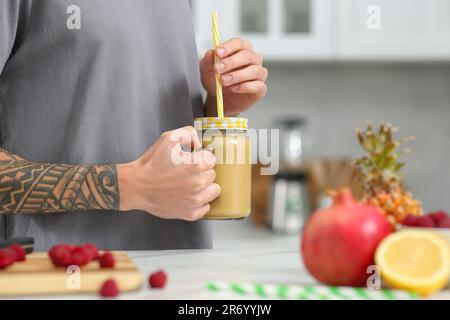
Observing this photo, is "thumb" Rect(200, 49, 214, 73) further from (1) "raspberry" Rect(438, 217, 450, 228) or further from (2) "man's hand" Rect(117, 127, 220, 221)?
(1) "raspberry" Rect(438, 217, 450, 228)

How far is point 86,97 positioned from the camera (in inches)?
49.9

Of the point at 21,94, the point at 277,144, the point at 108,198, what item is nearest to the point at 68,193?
the point at 108,198

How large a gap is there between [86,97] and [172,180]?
289 mm

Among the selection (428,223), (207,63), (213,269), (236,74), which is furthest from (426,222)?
(207,63)

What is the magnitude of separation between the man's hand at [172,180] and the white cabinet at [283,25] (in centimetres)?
189

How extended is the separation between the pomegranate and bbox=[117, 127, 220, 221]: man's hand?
0.28m

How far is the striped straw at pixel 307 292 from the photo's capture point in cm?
75

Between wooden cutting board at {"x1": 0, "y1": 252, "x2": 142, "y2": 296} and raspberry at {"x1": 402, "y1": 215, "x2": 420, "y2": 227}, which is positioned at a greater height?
raspberry at {"x1": 402, "y1": 215, "x2": 420, "y2": 227}

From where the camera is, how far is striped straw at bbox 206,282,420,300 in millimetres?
747

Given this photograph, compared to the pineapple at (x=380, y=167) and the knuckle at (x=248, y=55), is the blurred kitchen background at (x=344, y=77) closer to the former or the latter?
the pineapple at (x=380, y=167)

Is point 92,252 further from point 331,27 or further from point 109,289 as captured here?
point 331,27

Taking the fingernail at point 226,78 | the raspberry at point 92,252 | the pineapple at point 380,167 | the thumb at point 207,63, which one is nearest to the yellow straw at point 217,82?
the fingernail at point 226,78

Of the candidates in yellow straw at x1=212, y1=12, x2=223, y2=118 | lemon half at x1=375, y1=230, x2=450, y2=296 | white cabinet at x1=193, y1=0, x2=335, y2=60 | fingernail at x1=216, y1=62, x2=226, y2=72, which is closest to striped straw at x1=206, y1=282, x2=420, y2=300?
lemon half at x1=375, y1=230, x2=450, y2=296

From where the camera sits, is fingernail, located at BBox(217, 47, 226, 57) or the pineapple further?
the pineapple
